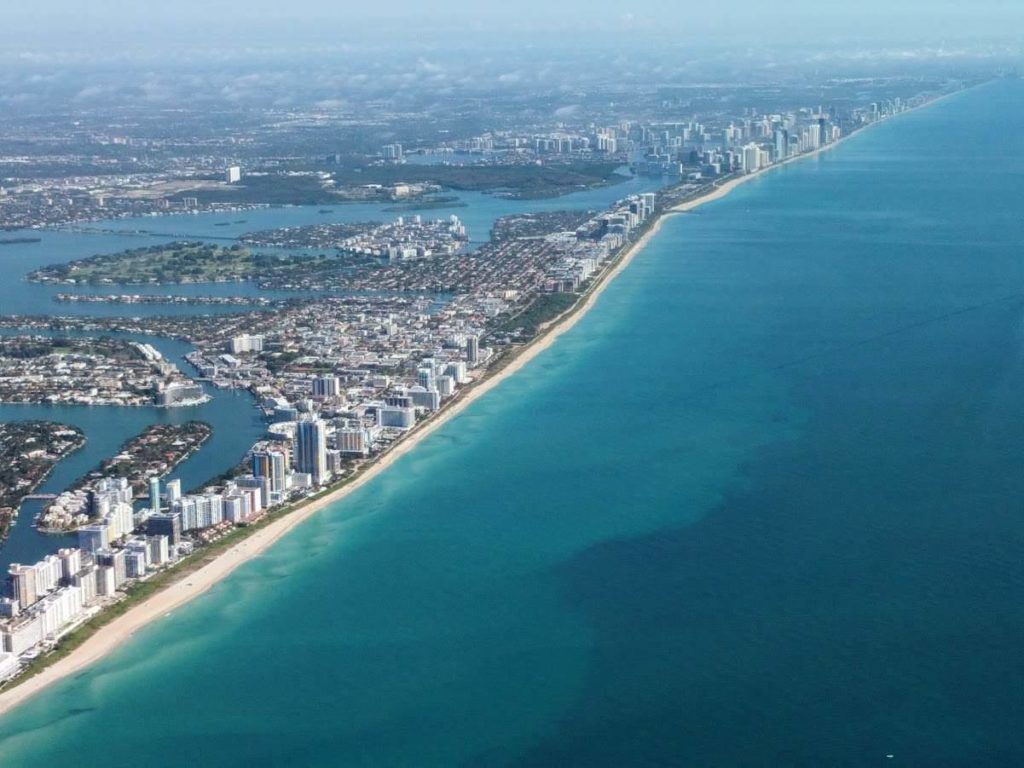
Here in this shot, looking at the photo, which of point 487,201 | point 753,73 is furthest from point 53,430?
point 753,73

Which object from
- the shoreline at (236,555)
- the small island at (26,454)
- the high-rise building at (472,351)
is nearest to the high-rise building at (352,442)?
the shoreline at (236,555)

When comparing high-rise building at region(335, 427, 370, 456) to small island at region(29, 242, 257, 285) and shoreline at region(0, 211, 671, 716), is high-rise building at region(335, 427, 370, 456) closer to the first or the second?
shoreline at region(0, 211, 671, 716)

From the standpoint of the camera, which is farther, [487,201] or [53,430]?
[487,201]

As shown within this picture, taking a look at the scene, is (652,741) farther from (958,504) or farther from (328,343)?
(328,343)

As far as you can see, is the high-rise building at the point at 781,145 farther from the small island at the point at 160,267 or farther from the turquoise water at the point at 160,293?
the small island at the point at 160,267

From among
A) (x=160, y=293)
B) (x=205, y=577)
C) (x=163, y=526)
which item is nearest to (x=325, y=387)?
(x=163, y=526)

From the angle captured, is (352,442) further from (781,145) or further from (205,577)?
(781,145)
